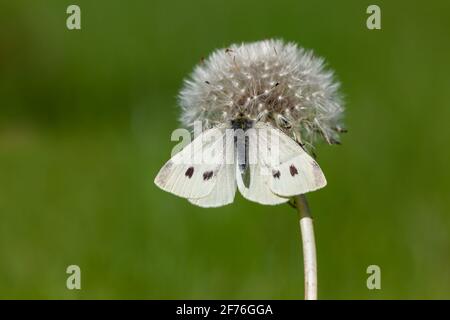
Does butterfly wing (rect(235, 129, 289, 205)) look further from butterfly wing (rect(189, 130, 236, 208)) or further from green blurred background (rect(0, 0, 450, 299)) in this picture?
green blurred background (rect(0, 0, 450, 299))

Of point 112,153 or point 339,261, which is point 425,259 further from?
point 112,153

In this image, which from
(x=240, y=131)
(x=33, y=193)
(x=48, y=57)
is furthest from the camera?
(x=48, y=57)

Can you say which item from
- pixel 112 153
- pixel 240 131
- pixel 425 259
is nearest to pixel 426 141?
pixel 425 259

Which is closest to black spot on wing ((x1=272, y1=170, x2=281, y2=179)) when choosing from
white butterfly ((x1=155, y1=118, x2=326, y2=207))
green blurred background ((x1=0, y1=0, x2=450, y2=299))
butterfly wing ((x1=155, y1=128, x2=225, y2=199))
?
white butterfly ((x1=155, y1=118, x2=326, y2=207))

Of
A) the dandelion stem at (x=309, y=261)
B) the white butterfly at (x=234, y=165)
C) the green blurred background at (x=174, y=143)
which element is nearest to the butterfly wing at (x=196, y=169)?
the white butterfly at (x=234, y=165)

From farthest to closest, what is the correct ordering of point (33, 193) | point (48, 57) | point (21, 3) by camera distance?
point (21, 3) < point (48, 57) < point (33, 193)

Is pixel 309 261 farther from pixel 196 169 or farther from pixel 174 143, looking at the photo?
pixel 174 143

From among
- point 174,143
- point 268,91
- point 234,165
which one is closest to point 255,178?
point 234,165

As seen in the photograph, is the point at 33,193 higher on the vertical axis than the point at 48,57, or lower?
lower
